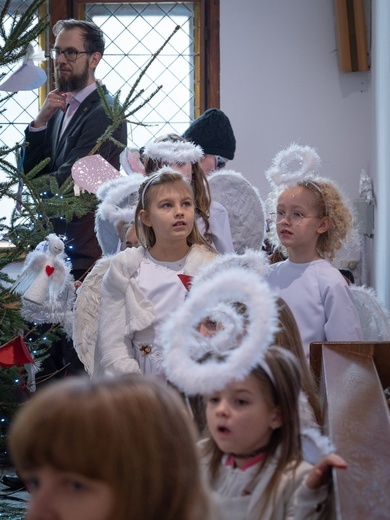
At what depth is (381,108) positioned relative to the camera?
6352mm

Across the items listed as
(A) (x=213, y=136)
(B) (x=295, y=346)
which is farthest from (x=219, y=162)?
(B) (x=295, y=346)

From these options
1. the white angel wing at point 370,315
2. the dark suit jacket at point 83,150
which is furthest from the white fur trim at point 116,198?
the white angel wing at point 370,315

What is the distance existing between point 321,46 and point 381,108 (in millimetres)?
1651

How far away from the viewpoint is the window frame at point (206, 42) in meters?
7.84

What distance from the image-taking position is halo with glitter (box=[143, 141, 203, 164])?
4.21m

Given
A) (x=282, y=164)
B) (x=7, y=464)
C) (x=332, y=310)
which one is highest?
(x=282, y=164)

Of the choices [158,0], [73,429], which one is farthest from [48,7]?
[73,429]

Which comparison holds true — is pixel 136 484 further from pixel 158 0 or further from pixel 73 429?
pixel 158 0

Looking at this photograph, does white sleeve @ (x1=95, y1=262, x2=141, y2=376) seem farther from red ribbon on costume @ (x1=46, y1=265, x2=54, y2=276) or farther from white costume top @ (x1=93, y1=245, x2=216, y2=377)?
red ribbon on costume @ (x1=46, y1=265, x2=54, y2=276)

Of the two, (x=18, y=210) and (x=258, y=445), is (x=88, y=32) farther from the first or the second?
(x=258, y=445)

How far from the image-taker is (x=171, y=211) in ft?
12.3

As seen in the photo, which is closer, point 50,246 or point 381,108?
point 50,246

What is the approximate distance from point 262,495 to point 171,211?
6.42ft

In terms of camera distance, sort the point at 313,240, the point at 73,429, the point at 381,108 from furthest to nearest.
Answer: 1. the point at 381,108
2. the point at 313,240
3. the point at 73,429
